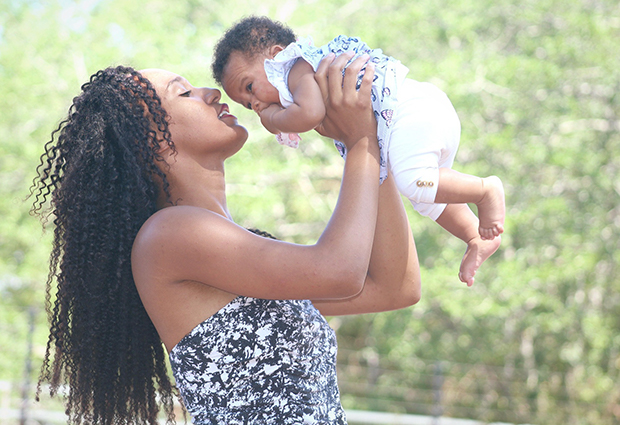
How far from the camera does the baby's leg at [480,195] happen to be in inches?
71.8

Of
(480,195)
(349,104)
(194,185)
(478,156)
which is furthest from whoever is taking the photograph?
(478,156)

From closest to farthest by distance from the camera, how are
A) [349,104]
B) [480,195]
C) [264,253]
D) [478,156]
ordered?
[264,253]
[349,104]
[480,195]
[478,156]

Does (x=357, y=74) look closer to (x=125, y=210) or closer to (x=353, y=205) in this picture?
(x=353, y=205)

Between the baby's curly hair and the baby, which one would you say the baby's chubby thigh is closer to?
the baby

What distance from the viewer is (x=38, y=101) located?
27.5 feet

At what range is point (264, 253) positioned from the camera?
148cm

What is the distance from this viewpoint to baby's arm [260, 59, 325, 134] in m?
1.67

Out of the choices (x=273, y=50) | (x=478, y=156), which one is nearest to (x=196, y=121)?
(x=273, y=50)

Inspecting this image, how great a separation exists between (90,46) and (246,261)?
7.80m

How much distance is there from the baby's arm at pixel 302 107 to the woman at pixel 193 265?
0.04 metres

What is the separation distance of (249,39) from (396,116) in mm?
614

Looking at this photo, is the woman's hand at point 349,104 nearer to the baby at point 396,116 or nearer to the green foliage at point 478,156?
the baby at point 396,116

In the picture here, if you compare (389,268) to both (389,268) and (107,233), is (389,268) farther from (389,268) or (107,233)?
(107,233)

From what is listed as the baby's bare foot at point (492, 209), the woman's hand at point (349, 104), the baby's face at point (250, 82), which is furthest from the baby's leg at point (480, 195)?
the baby's face at point (250, 82)
